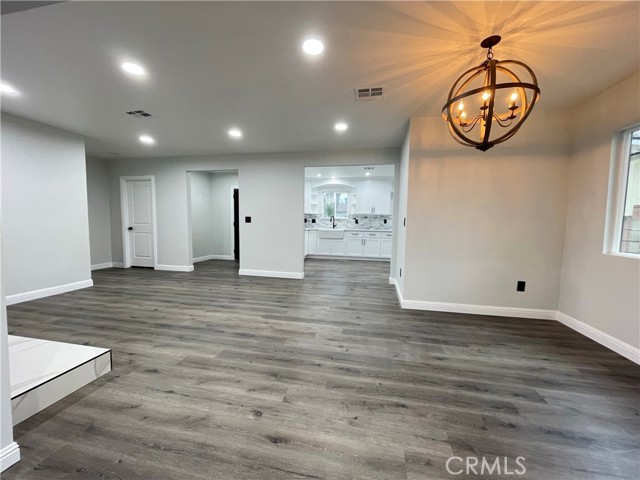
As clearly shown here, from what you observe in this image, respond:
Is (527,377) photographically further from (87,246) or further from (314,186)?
(314,186)

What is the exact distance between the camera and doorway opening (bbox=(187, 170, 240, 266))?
678cm

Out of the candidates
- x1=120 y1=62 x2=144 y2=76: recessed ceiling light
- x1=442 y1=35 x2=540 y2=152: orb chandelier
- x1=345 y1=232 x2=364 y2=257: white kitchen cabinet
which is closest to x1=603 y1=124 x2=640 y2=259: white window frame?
x1=442 y1=35 x2=540 y2=152: orb chandelier

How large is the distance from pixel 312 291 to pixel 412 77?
3.17 m

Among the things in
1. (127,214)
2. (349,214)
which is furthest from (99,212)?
(349,214)

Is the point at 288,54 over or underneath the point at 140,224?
over

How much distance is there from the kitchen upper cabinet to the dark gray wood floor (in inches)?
189

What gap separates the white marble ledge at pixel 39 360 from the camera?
1633mm

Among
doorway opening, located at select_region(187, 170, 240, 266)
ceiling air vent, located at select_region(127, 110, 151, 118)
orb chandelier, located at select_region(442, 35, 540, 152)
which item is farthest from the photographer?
doorway opening, located at select_region(187, 170, 240, 266)

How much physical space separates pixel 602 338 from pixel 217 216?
7.50 metres

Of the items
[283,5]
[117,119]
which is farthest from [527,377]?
[117,119]

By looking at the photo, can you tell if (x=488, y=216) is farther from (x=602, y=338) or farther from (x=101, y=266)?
(x=101, y=266)

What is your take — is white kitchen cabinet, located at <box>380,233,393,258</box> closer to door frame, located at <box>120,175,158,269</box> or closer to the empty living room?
the empty living room

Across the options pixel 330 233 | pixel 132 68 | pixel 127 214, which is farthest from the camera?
pixel 330 233

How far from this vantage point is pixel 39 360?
1891mm
